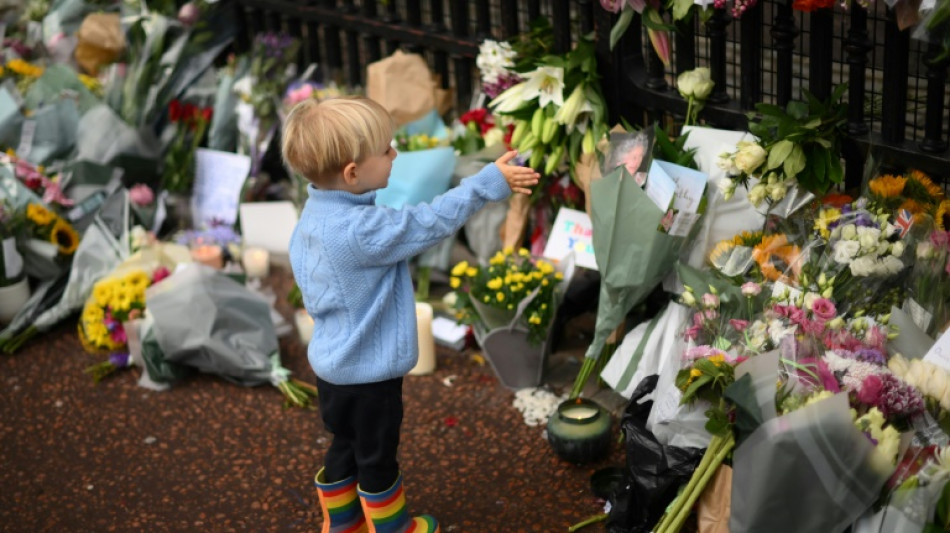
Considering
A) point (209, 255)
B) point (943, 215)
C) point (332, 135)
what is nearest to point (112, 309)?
point (209, 255)

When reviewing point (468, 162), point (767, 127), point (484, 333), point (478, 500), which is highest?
point (767, 127)

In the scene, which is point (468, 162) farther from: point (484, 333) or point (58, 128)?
point (58, 128)

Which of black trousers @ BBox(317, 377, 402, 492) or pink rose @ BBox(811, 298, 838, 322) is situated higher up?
pink rose @ BBox(811, 298, 838, 322)

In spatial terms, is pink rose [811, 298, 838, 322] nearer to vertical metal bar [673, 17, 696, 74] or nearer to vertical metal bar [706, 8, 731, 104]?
vertical metal bar [706, 8, 731, 104]

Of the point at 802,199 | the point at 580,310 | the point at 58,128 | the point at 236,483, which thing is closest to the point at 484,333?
the point at 580,310

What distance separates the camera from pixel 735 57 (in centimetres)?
392

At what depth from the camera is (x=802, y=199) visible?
3.24 m

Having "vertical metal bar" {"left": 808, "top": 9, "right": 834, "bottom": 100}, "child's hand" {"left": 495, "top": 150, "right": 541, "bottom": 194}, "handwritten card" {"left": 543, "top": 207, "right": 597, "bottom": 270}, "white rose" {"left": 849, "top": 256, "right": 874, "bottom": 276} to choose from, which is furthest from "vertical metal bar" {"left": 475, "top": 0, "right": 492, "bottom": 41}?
"white rose" {"left": 849, "top": 256, "right": 874, "bottom": 276}

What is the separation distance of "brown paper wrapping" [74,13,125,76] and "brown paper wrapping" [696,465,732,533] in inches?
165

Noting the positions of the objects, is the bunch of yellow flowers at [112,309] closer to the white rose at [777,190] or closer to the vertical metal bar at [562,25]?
the vertical metal bar at [562,25]

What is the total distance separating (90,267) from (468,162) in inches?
66.0

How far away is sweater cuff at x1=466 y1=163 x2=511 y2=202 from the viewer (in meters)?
2.79

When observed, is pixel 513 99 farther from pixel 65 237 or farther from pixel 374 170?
pixel 65 237

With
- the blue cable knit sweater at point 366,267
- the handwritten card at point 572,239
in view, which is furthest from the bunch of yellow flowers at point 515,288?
the blue cable knit sweater at point 366,267
